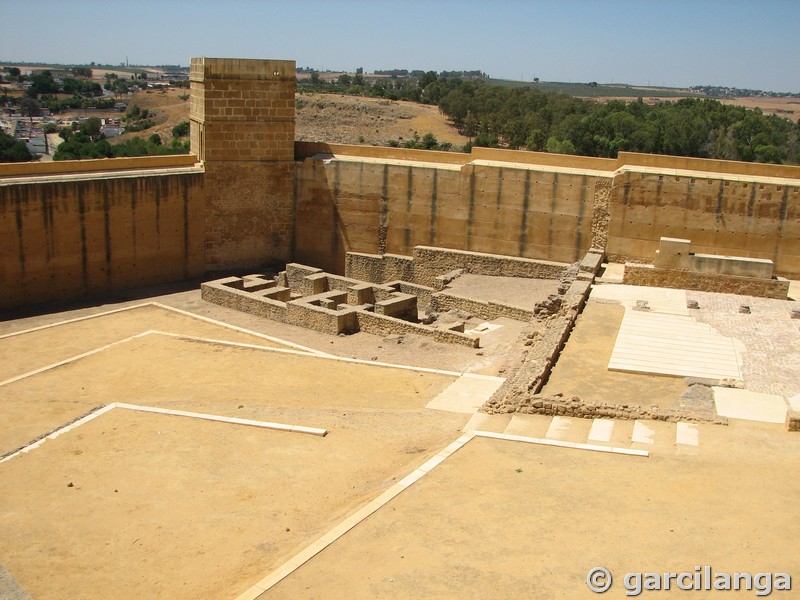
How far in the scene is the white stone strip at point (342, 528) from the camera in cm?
Answer: 644

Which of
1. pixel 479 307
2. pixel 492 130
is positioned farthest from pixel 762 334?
pixel 492 130

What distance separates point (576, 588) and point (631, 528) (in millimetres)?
1156

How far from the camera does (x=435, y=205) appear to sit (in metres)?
21.0

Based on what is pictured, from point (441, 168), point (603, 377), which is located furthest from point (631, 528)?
point (441, 168)

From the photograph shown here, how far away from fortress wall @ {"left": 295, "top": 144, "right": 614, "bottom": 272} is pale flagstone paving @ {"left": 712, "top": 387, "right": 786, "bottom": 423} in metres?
9.02

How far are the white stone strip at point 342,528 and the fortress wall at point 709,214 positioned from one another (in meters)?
10.9

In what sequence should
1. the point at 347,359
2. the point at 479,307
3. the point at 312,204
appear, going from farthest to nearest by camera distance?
the point at 312,204 < the point at 479,307 < the point at 347,359

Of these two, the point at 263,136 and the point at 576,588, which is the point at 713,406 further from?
the point at 263,136

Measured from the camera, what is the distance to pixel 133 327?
55.9ft

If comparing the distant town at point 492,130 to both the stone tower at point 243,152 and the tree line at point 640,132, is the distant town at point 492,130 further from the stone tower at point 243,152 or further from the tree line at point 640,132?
the stone tower at point 243,152

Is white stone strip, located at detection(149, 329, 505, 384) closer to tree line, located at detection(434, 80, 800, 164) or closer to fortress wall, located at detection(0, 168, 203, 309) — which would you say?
fortress wall, located at detection(0, 168, 203, 309)

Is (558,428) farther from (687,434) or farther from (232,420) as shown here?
(232,420)

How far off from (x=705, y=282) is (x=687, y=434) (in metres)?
7.83

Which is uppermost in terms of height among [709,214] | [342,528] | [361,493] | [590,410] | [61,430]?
[709,214]
